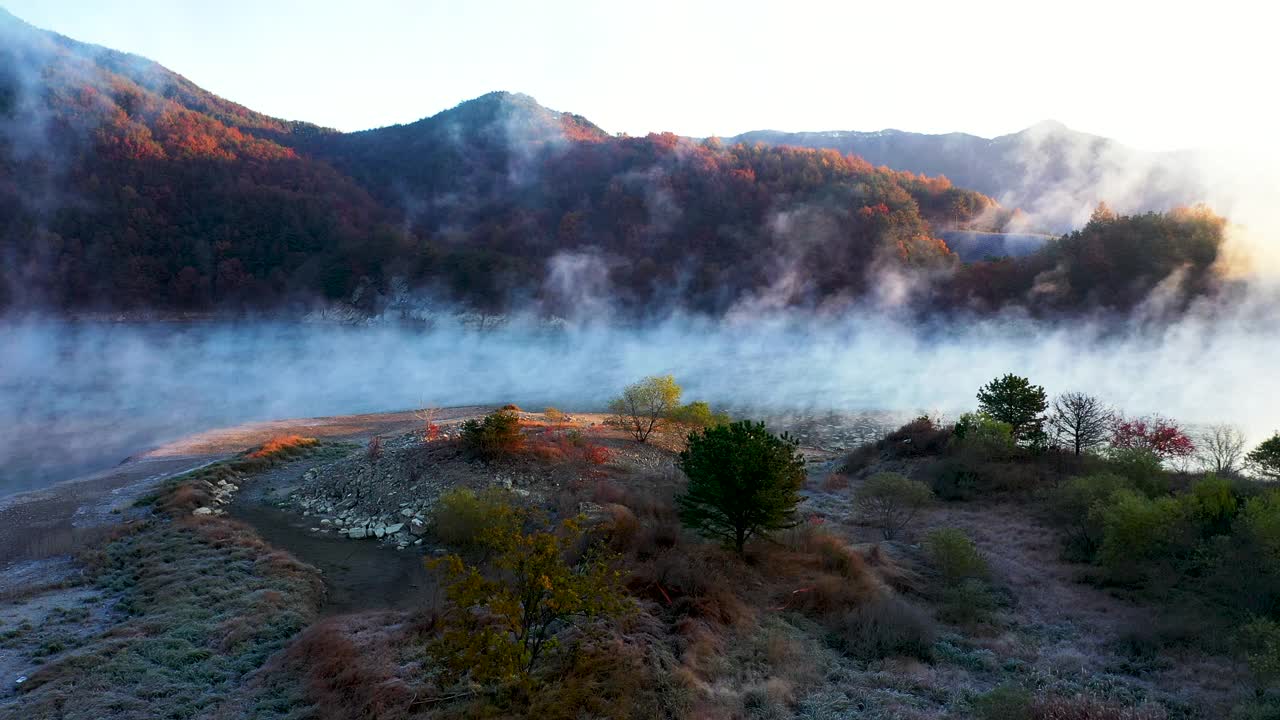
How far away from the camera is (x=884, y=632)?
30.3 ft

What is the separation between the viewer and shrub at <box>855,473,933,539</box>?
1606 cm

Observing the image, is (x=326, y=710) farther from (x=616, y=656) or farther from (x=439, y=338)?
(x=439, y=338)

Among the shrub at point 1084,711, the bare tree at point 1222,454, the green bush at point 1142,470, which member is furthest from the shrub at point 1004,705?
the bare tree at point 1222,454

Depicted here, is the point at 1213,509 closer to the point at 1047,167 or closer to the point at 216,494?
the point at 216,494

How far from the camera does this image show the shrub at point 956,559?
12.3 meters

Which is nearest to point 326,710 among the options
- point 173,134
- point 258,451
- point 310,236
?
point 258,451

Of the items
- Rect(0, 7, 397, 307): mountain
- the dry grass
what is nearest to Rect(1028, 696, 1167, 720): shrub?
the dry grass

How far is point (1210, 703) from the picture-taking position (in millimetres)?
7406

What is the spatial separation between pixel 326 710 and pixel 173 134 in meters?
105

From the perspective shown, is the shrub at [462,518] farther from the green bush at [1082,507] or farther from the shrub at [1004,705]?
the green bush at [1082,507]

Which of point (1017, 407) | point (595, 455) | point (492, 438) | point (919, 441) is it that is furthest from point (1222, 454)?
point (492, 438)

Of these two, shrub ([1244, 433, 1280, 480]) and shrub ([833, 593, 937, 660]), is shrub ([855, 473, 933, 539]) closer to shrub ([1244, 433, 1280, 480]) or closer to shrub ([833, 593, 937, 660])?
shrub ([833, 593, 937, 660])

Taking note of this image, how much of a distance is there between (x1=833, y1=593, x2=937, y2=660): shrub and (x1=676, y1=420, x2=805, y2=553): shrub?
95.5 inches

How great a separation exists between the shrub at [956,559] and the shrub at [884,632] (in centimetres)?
273
